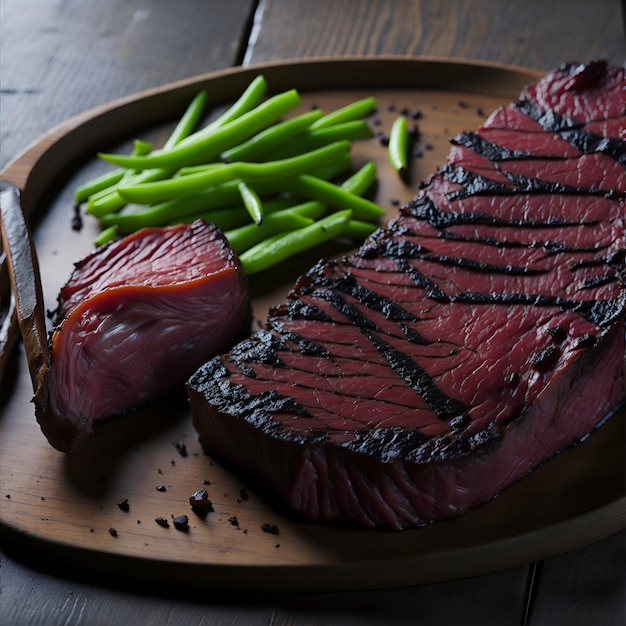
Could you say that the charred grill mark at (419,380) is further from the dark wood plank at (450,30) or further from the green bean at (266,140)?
the dark wood plank at (450,30)

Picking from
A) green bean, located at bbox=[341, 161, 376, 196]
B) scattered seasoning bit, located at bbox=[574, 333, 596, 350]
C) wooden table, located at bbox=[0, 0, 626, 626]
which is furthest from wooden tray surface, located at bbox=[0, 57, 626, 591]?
wooden table, located at bbox=[0, 0, 626, 626]

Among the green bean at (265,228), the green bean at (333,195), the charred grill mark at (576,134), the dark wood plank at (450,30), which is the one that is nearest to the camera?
the charred grill mark at (576,134)

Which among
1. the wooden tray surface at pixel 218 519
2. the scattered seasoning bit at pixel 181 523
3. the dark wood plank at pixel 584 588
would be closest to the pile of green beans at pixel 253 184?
the wooden tray surface at pixel 218 519

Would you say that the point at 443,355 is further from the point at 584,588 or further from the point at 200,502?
the point at 200,502

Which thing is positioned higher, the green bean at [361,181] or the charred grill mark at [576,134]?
the charred grill mark at [576,134]

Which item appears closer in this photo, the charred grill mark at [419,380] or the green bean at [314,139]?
the charred grill mark at [419,380]

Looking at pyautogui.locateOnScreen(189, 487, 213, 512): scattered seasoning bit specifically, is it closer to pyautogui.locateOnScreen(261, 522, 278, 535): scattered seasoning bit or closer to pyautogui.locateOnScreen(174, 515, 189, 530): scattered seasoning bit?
pyautogui.locateOnScreen(174, 515, 189, 530): scattered seasoning bit
